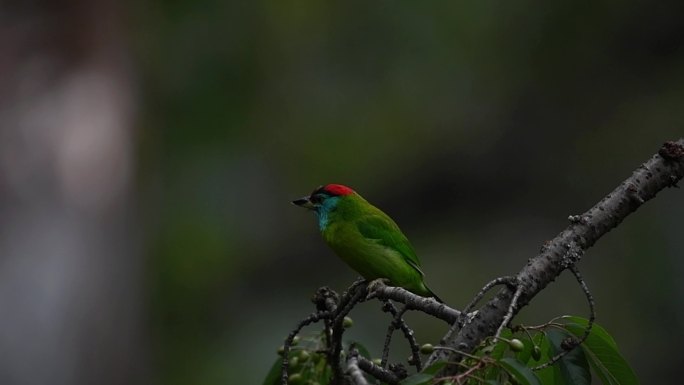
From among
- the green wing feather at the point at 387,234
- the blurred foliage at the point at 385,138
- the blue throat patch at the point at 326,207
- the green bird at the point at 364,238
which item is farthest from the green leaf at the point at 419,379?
the blurred foliage at the point at 385,138

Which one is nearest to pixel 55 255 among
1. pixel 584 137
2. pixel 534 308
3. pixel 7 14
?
pixel 7 14

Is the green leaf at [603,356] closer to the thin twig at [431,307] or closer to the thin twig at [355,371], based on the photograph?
the thin twig at [431,307]

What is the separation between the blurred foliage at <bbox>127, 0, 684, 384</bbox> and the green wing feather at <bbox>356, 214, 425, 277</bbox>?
182 inches

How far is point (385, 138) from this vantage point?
1073cm

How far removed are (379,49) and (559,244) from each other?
933 cm

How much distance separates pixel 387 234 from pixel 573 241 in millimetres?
1596

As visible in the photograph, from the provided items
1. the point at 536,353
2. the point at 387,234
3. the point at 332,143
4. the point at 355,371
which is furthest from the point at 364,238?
the point at 332,143

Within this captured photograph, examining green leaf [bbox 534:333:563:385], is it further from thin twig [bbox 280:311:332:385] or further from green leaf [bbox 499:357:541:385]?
thin twig [bbox 280:311:332:385]

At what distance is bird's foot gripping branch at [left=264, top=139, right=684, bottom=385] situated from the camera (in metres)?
1.64

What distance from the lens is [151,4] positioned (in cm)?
948

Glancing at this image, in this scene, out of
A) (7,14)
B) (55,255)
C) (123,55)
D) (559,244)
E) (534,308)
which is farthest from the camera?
(534,308)

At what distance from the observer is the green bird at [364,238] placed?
3451mm

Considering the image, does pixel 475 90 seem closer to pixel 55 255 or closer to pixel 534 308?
pixel 534 308

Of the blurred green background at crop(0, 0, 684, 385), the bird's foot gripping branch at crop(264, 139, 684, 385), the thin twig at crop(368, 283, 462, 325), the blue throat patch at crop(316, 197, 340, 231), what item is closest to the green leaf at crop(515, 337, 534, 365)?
the bird's foot gripping branch at crop(264, 139, 684, 385)
